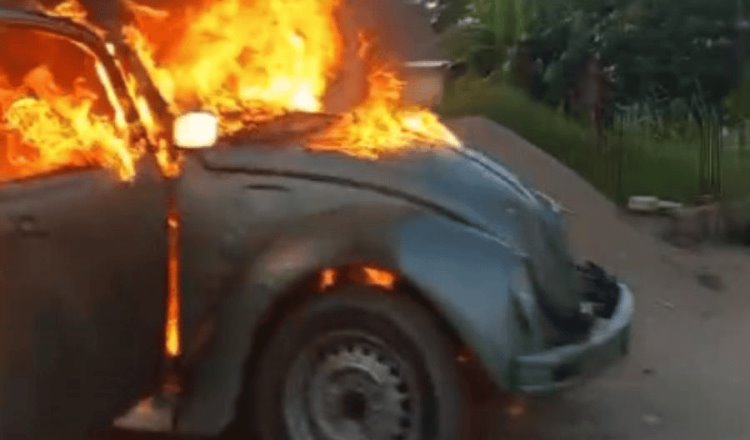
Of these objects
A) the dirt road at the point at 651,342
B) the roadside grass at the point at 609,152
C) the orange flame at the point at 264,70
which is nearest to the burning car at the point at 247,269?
the orange flame at the point at 264,70

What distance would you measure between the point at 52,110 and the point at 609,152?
367 inches

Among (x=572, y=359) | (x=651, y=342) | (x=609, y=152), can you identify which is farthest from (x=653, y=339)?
(x=609, y=152)

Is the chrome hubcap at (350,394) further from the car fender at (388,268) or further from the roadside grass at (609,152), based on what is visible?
the roadside grass at (609,152)

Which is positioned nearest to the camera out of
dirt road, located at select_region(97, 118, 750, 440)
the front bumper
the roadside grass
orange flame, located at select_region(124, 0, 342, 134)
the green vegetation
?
the front bumper

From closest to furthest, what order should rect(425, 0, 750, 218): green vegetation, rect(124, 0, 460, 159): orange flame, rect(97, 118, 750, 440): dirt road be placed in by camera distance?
rect(124, 0, 460, 159): orange flame
rect(97, 118, 750, 440): dirt road
rect(425, 0, 750, 218): green vegetation

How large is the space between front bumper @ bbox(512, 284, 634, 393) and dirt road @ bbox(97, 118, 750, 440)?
17 cm

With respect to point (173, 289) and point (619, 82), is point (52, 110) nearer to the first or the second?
point (173, 289)

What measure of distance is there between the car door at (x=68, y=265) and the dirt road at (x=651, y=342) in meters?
1.09

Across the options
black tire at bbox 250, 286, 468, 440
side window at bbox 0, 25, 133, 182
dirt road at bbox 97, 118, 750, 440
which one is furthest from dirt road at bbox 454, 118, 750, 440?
side window at bbox 0, 25, 133, 182

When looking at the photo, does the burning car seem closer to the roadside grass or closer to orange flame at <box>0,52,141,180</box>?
orange flame at <box>0,52,141,180</box>

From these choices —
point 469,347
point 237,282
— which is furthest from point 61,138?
point 469,347

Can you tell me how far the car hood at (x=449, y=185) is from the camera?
7023 mm

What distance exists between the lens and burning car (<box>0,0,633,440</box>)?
673 centimetres

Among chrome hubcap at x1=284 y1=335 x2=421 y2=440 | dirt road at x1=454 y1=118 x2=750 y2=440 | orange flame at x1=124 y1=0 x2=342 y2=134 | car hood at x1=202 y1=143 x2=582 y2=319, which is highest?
orange flame at x1=124 y1=0 x2=342 y2=134
